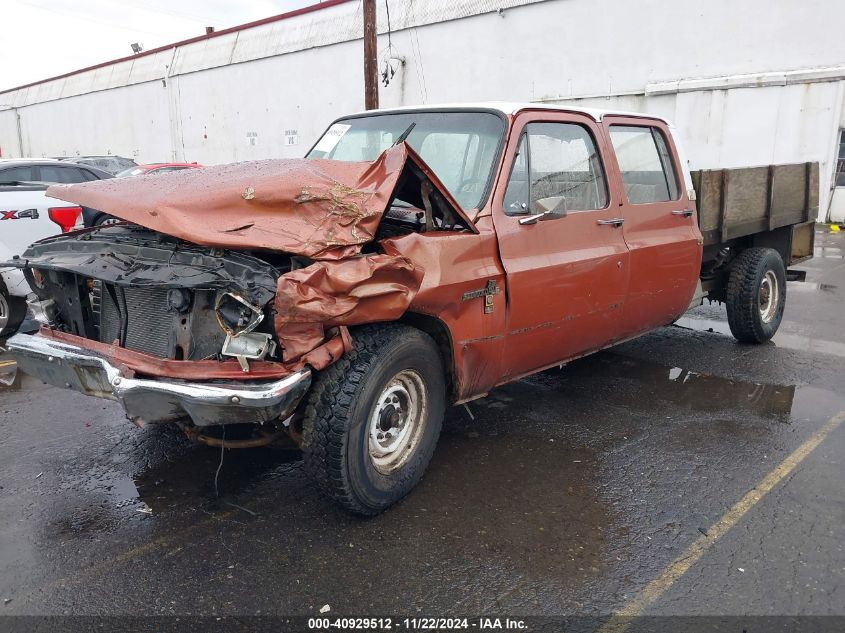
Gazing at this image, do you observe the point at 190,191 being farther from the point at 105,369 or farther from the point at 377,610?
the point at 377,610

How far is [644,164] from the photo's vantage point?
16.4ft

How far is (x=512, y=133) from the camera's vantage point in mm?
3820

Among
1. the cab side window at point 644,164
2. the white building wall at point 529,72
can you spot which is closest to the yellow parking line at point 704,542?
the cab side window at point 644,164

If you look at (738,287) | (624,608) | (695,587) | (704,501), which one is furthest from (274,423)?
(738,287)

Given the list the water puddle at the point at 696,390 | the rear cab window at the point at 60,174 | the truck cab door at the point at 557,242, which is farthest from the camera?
the rear cab window at the point at 60,174

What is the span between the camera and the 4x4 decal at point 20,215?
6.09 m

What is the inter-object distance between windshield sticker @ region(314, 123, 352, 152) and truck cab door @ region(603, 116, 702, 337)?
5.93ft

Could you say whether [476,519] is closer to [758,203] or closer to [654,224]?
[654,224]

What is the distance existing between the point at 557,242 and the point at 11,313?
16.8 ft

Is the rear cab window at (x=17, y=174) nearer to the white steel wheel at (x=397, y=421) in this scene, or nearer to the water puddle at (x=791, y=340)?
the white steel wheel at (x=397, y=421)

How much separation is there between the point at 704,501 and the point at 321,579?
1993 mm

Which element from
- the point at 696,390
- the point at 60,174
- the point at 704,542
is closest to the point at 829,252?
the point at 696,390

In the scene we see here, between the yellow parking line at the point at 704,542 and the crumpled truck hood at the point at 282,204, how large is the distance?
182 centimetres

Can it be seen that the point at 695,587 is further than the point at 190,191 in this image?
No
